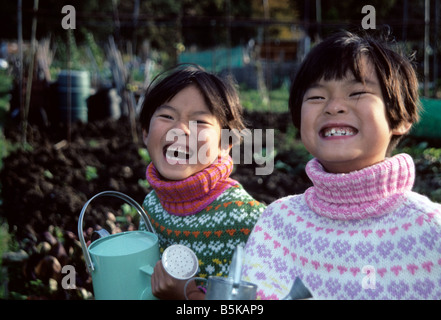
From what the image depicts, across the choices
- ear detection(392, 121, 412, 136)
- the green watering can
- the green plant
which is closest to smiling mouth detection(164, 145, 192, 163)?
the green watering can

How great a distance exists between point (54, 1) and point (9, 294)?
58.8ft

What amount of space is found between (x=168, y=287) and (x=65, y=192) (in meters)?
2.34

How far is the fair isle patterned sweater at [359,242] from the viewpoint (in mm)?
1082

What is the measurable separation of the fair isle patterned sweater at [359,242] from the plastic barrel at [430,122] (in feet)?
14.1

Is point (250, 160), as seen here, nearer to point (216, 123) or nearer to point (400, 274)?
point (216, 123)

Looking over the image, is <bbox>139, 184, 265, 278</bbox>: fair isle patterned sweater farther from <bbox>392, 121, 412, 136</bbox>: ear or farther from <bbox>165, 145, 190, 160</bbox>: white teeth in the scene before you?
<bbox>392, 121, 412, 136</bbox>: ear

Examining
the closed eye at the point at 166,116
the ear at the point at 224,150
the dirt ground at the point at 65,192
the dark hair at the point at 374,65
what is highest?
the dark hair at the point at 374,65

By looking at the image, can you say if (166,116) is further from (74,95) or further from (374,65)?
(74,95)

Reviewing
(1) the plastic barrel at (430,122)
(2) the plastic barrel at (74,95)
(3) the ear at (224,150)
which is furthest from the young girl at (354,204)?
(2) the plastic barrel at (74,95)

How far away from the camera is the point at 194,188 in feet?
5.11

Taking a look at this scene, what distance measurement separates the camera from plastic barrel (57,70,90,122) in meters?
7.09

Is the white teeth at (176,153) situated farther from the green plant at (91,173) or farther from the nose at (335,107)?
the green plant at (91,173)

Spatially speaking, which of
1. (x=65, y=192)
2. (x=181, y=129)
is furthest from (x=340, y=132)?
(x=65, y=192)

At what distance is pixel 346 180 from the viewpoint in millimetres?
1149
